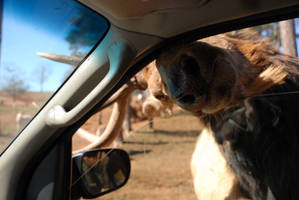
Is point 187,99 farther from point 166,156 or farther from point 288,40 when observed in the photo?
point 288,40

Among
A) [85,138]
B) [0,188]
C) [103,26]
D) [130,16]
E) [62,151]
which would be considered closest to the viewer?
[130,16]

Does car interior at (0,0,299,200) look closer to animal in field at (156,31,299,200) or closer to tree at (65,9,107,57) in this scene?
tree at (65,9,107,57)

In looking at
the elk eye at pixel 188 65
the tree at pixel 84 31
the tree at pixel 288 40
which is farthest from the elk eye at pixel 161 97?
the tree at pixel 288 40

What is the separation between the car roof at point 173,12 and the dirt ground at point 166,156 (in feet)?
1.63

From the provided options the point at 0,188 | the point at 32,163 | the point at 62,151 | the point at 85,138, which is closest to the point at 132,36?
the point at 62,151

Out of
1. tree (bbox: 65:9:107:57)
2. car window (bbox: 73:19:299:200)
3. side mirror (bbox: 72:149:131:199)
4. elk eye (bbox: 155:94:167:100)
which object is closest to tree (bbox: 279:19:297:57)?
car window (bbox: 73:19:299:200)

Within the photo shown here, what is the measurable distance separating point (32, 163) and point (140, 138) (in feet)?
2.03

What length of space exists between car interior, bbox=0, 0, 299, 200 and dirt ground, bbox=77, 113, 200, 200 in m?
0.25

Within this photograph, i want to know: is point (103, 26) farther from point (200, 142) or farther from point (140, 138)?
point (200, 142)

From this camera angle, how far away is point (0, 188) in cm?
147

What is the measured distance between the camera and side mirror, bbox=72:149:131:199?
63.9 inches

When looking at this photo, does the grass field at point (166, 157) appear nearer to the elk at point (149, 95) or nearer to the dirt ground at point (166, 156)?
the dirt ground at point (166, 156)

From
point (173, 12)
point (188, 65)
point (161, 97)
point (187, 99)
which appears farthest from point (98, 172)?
point (173, 12)

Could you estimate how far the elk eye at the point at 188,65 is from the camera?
1329 millimetres
